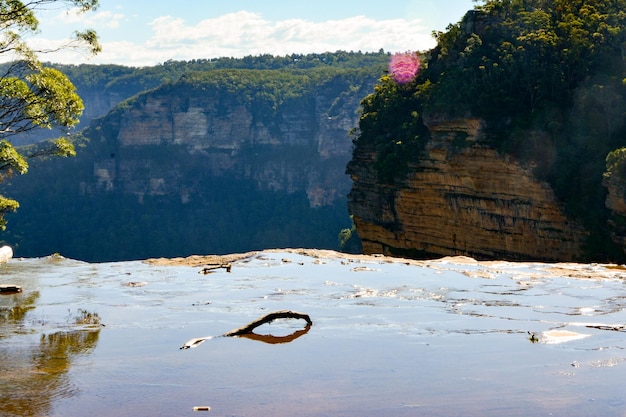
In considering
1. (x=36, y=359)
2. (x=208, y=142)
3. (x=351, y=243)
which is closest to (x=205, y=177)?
(x=208, y=142)

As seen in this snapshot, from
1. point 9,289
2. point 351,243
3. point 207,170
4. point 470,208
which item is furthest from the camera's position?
point 207,170

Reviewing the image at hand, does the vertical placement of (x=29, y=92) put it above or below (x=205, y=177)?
above

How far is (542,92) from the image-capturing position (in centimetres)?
4841

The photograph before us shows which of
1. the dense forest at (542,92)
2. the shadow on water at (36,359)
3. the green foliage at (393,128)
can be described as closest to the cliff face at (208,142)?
the green foliage at (393,128)

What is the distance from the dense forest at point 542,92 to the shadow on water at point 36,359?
3038 centimetres

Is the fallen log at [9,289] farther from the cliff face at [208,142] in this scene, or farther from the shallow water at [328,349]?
the cliff face at [208,142]

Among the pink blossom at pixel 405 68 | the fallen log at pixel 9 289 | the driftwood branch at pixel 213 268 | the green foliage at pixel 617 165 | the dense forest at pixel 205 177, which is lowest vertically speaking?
the dense forest at pixel 205 177

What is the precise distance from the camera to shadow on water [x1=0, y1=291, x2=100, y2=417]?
31.1ft

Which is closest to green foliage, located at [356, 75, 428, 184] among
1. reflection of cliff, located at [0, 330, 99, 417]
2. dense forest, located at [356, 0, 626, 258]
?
dense forest, located at [356, 0, 626, 258]

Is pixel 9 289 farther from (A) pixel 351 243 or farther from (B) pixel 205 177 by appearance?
(B) pixel 205 177

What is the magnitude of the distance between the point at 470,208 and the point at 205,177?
146731mm

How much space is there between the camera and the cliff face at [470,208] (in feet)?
147

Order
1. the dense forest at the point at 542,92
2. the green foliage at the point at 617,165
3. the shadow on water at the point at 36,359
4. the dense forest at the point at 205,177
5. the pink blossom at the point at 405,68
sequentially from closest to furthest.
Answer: the shadow on water at the point at 36,359 → the green foliage at the point at 617,165 → the dense forest at the point at 542,92 → the pink blossom at the point at 405,68 → the dense forest at the point at 205,177

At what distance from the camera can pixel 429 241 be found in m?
53.5
